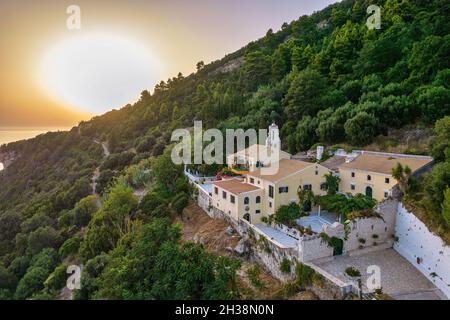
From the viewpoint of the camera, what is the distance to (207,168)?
107 ft

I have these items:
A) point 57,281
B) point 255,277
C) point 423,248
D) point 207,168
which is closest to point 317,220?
point 423,248

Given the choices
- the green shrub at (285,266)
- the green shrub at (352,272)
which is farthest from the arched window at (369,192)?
the green shrub at (285,266)

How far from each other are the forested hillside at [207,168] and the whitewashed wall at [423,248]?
80 centimetres

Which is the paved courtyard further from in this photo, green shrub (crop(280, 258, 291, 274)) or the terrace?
the terrace

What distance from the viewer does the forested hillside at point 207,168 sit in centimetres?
1493

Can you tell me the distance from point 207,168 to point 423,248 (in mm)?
20899

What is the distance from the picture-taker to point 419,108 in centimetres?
2717

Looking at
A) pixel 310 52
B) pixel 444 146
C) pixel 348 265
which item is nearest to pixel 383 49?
pixel 310 52

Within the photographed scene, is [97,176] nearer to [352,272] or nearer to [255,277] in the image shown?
[255,277]

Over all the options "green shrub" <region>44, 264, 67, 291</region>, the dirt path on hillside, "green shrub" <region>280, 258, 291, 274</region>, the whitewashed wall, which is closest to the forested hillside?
"green shrub" <region>44, 264, 67, 291</region>

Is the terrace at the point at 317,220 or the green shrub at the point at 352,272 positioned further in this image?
the terrace at the point at 317,220

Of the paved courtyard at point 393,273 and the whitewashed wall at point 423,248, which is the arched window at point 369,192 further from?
the paved courtyard at point 393,273

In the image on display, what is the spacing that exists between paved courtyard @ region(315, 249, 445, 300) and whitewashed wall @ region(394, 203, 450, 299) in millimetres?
316

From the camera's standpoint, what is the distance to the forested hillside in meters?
14.9
